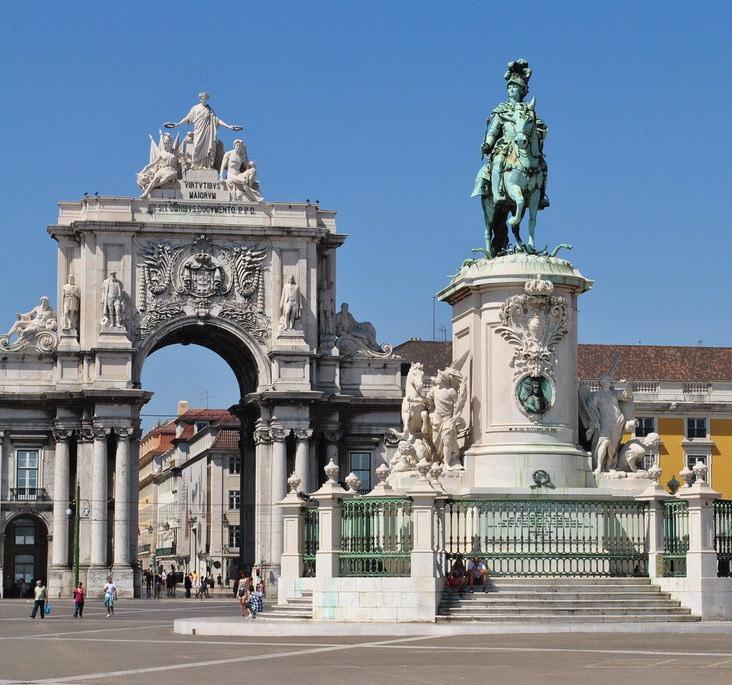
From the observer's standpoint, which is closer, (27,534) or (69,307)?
(69,307)

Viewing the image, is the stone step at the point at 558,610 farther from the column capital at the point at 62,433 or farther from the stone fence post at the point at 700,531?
the column capital at the point at 62,433

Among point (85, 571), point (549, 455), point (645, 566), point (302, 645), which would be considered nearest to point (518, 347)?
point (549, 455)

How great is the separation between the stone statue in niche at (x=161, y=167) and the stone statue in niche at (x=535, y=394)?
5005 cm

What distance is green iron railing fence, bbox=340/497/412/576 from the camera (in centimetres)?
3459

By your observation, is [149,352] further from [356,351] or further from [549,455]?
[549,455]

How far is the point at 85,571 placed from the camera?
80000 mm

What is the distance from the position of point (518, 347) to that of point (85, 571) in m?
47.5

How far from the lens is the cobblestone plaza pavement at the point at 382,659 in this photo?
2508cm

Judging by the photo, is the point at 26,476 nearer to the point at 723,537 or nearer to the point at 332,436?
the point at 332,436

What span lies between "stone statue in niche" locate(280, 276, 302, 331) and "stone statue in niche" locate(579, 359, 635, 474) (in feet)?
153

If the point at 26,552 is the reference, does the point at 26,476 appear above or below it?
above

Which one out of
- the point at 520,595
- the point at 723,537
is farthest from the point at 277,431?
the point at 520,595

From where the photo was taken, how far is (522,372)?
3528 cm

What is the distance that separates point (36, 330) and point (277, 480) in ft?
39.1
